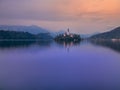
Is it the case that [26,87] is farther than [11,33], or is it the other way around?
[11,33]

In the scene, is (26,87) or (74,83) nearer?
(26,87)

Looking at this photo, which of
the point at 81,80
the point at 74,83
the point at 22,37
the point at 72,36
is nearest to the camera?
the point at 74,83

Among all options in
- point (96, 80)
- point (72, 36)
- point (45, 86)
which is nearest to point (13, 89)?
point (45, 86)

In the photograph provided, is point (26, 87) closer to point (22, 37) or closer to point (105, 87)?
point (105, 87)

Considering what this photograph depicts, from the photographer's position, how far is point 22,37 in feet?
592

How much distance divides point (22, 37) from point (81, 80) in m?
164

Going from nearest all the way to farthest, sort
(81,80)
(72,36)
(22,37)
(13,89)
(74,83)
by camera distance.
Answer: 1. (13,89)
2. (74,83)
3. (81,80)
4. (72,36)
5. (22,37)

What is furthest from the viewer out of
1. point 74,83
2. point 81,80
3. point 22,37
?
point 22,37

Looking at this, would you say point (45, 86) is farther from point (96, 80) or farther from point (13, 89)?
point (96, 80)

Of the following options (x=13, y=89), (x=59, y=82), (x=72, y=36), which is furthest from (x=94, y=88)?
(x=72, y=36)

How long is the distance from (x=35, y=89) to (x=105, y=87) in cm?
523

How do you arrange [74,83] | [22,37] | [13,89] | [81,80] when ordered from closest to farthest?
1. [13,89]
2. [74,83]
3. [81,80]
4. [22,37]

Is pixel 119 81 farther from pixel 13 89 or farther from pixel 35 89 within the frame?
pixel 13 89

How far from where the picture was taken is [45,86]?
1702cm
